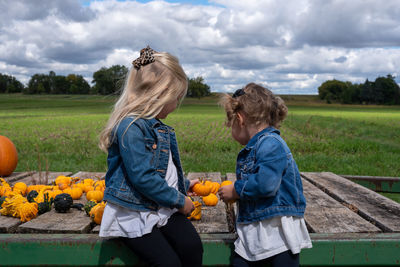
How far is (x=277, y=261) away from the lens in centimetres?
225

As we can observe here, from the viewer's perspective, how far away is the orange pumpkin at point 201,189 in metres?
3.39

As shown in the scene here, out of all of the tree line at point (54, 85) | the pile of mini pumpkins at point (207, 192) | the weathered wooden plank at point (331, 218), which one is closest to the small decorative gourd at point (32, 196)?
the pile of mini pumpkins at point (207, 192)

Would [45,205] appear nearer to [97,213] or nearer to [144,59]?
[97,213]

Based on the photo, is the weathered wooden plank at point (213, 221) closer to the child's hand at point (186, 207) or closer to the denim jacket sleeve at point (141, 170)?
the child's hand at point (186, 207)

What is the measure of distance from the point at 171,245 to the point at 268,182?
76 cm

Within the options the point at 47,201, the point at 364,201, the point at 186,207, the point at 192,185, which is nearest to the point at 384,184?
the point at 364,201

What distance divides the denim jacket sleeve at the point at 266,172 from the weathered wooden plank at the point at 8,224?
1.60 m

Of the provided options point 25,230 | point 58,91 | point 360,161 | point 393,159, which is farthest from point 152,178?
point 58,91

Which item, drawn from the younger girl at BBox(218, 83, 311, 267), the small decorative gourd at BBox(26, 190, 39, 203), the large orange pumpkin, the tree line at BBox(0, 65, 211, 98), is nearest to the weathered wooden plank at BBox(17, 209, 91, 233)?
the small decorative gourd at BBox(26, 190, 39, 203)

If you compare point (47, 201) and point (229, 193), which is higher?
point (229, 193)

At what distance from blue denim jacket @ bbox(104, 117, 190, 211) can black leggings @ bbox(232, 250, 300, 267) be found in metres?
0.50

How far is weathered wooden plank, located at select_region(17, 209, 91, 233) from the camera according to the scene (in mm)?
2543

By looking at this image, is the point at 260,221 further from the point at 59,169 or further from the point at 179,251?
the point at 59,169

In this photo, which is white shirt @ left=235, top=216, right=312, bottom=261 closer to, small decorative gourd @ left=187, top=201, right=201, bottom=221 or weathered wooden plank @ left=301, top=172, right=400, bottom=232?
small decorative gourd @ left=187, top=201, right=201, bottom=221
